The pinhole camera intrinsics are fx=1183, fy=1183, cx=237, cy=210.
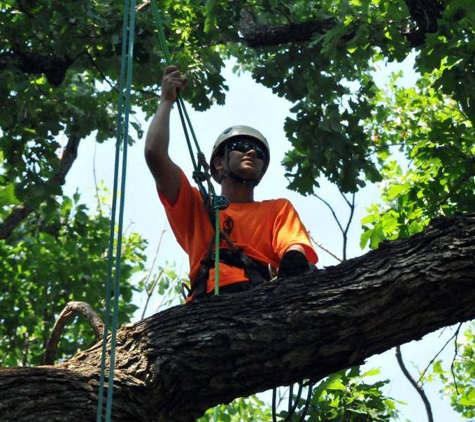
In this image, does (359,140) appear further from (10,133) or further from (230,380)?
(230,380)

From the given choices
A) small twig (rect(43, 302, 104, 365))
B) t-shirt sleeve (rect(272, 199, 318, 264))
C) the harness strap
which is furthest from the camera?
t-shirt sleeve (rect(272, 199, 318, 264))

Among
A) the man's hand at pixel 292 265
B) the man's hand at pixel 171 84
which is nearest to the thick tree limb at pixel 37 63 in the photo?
the man's hand at pixel 171 84

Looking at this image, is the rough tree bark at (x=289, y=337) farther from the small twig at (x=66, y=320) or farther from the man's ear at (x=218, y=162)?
the man's ear at (x=218, y=162)

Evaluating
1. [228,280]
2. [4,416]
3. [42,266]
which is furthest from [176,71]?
[42,266]

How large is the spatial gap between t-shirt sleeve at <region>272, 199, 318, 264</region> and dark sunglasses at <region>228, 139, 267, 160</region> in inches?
18.7

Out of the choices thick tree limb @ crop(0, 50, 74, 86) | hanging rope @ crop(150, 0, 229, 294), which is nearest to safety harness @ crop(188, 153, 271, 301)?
hanging rope @ crop(150, 0, 229, 294)

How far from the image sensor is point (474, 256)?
471 cm

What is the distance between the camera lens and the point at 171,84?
18.5 feet

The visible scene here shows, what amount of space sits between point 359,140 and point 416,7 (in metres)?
1.14

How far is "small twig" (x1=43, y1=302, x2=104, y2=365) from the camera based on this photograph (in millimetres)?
5086

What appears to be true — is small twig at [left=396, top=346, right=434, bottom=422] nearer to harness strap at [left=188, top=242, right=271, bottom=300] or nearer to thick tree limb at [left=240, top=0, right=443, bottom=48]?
harness strap at [left=188, top=242, right=271, bottom=300]

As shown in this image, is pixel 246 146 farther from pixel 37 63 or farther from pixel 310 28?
pixel 37 63

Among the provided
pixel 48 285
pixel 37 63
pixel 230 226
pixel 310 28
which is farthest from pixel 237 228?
pixel 48 285

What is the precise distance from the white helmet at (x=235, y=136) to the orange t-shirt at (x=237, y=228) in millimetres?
411
